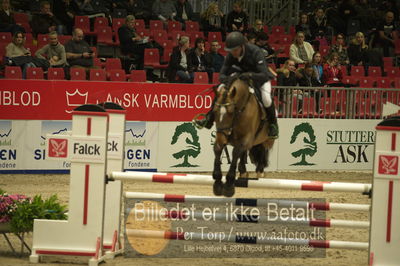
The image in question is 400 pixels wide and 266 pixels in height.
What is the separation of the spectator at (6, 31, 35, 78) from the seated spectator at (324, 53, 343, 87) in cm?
651

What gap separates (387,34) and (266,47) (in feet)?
14.9

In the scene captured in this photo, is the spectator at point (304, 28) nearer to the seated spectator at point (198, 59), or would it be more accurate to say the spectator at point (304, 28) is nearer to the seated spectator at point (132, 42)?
the seated spectator at point (198, 59)

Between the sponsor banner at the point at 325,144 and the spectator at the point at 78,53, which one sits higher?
the spectator at the point at 78,53

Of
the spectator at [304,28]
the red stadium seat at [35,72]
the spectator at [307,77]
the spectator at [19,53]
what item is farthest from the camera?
the spectator at [304,28]

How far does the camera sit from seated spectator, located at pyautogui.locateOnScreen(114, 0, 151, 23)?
64.7 ft

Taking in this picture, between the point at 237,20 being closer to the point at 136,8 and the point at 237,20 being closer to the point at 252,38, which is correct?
the point at 252,38

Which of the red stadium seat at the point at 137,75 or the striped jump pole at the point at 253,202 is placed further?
the red stadium seat at the point at 137,75

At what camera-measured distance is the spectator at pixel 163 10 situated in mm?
19531

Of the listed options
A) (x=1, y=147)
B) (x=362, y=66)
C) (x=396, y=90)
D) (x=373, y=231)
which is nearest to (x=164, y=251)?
(x=373, y=231)

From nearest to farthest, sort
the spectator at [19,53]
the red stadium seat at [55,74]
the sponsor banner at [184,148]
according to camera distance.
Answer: the red stadium seat at [55,74] → the sponsor banner at [184,148] → the spectator at [19,53]

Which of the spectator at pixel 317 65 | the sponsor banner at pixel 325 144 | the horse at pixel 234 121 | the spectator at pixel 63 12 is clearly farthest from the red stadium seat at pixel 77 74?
the horse at pixel 234 121

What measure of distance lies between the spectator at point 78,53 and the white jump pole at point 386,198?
923 centimetres

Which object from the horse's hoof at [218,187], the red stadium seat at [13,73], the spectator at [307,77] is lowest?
the horse's hoof at [218,187]

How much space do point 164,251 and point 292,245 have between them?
5.34ft
